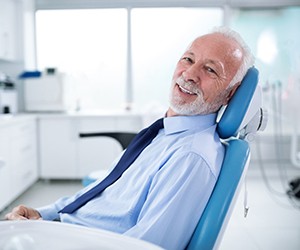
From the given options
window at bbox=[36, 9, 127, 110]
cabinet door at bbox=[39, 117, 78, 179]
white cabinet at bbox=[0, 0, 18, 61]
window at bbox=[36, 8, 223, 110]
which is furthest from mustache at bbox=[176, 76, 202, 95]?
window at bbox=[36, 9, 127, 110]

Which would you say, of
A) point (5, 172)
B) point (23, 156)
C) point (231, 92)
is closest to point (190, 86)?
point (231, 92)

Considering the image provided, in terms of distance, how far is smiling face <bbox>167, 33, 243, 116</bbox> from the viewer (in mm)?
1137

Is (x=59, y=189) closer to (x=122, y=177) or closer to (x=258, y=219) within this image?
(x=258, y=219)

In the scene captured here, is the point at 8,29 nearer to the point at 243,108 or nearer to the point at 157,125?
the point at 157,125

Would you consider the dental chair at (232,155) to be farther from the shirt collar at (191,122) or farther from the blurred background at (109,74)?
the blurred background at (109,74)

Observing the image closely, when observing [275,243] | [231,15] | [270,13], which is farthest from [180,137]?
[270,13]

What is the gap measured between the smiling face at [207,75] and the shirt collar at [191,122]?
0.03 metres

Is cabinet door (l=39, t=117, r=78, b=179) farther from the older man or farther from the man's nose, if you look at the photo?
the man's nose

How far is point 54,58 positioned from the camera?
13.5 feet

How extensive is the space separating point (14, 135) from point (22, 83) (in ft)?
3.98

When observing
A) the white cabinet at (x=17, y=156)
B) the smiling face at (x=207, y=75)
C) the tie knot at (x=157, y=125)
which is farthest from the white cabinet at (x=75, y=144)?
the smiling face at (x=207, y=75)

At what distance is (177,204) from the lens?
2.96 feet

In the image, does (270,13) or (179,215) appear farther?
(270,13)

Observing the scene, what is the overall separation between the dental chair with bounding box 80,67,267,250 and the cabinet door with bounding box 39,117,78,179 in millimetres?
2542
